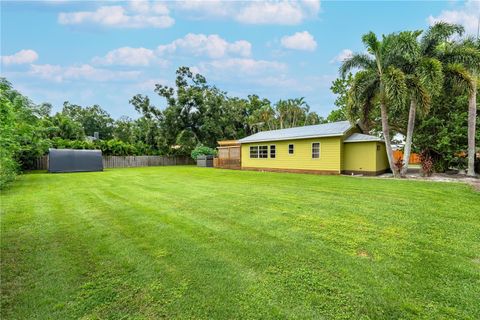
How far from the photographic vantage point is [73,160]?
15.7 meters

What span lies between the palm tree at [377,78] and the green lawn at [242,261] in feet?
20.6

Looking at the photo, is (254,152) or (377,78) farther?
(254,152)

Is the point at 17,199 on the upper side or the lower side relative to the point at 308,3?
lower

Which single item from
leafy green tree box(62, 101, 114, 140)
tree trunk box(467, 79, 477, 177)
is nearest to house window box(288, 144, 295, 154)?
tree trunk box(467, 79, 477, 177)

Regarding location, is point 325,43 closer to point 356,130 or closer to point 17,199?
point 356,130

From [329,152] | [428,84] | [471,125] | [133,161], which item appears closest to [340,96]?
[329,152]

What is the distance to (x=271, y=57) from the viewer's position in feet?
66.8

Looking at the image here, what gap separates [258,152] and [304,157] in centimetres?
369

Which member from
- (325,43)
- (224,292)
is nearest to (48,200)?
A: (224,292)

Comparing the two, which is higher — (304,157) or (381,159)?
(304,157)

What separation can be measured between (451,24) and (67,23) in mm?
15071

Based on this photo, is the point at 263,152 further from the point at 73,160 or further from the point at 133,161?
the point at 133,161

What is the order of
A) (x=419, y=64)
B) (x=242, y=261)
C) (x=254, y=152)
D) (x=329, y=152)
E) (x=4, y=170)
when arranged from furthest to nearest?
1. (x=254, y=152)
2. (x=329, y=152)
3. (x=419, y=64)
4. (x=4, y=170)
5. (x=242, y=261)

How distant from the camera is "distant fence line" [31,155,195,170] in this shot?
1792cm
